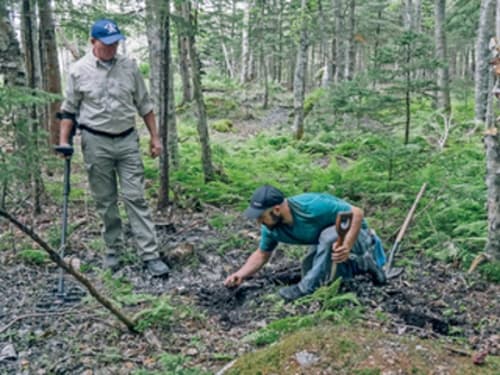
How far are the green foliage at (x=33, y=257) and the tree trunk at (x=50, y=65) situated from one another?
15.2 feet

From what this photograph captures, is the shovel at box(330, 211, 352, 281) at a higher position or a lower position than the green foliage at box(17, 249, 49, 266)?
higher

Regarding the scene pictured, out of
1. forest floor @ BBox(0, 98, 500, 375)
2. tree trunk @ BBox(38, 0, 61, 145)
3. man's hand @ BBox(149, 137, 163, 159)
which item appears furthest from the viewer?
tree trunk @ BBox(38, 0, 61, 145)

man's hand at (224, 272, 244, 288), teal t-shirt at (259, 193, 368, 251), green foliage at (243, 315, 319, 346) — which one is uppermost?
teal t-shirt at (259, 193, 368, 251)

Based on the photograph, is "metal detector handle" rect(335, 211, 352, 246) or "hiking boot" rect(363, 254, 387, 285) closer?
"metal detector handle" rect(335, 211, 352, 246)

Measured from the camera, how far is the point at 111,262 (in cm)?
547

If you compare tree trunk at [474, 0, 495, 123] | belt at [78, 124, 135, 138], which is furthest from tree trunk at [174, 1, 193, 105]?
tree trunk at [474, 0, 495, 123]

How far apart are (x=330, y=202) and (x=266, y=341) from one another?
142 cm

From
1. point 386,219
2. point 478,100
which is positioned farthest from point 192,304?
point 478,100

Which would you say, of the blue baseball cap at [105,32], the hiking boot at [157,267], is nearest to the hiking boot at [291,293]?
the hiking boot at [157,267]

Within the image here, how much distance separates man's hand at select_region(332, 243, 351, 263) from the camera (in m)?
4.23

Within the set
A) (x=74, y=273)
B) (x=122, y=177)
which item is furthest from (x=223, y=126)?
→ (x=74, y=273)

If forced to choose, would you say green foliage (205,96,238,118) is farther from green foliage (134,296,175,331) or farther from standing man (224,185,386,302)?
green foliage (134,296,175,331)

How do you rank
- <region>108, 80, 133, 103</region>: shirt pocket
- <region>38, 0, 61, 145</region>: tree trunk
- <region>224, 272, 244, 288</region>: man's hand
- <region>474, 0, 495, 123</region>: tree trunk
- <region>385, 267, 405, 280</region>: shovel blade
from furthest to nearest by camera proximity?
<region>474, 0, 495, 123</region>: tree trunk → <region>38, 0, 61, 145</region>: tree trunk → <region>108, 80, 133, 103</region>: shirt pocket → <region>385, 267, 405, 280</region>: shovel blade → <region>224, 272, 244, 288</region>: man's hand

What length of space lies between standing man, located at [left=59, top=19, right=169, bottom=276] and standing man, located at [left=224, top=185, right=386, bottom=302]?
1.34m
